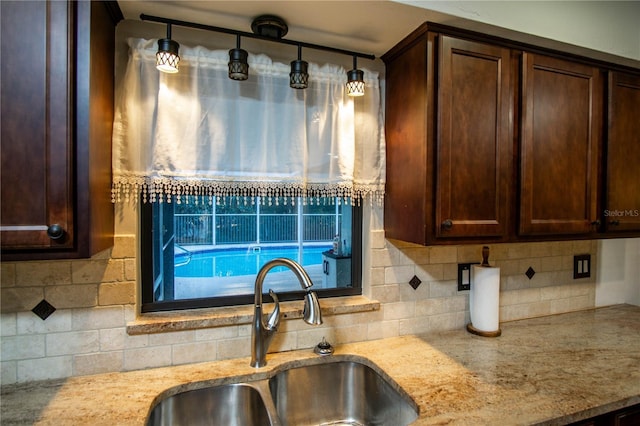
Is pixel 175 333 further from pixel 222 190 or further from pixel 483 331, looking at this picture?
pixel 483 331

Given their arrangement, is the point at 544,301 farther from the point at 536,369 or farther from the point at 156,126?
the point at 156,126

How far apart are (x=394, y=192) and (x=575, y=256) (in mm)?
1330

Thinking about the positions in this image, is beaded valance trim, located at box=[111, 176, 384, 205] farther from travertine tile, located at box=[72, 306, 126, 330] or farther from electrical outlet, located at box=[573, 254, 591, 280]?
electrical outlet, located at box=[573, 254, 591, 280]

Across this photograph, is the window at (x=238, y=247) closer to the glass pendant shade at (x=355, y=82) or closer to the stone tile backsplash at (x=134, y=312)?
the stone tile backsplash at (x=134, y=312)

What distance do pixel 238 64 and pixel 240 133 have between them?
0.26m

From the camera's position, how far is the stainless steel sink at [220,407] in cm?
120

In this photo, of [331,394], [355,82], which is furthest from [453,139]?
[331,394]

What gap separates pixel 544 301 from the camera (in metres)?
1.95

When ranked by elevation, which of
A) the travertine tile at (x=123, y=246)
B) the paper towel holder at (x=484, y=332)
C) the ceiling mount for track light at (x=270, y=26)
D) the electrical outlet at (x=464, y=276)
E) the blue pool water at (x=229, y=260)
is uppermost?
the ceiling mount for track light at (x=270, y=26)

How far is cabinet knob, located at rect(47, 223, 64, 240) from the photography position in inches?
36.1

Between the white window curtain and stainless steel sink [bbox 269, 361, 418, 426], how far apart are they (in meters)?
0.75

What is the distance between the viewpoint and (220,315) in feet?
4.55

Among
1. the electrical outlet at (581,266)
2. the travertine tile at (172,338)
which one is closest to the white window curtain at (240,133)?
the travertine tile at (172,338)

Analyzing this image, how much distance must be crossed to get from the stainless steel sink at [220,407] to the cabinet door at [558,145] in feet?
4.19
